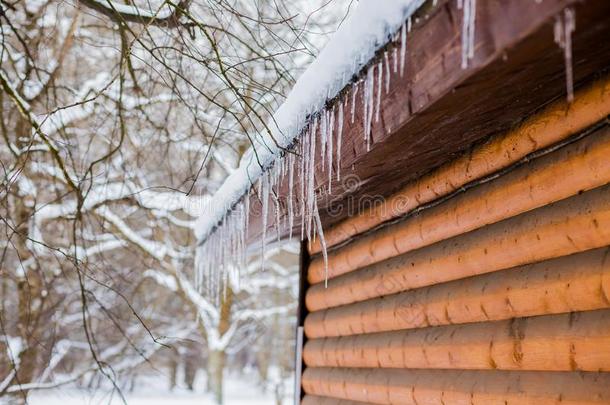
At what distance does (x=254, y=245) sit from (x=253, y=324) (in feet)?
47.1

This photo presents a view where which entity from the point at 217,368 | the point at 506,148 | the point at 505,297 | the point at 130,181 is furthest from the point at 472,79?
the point at 217,368

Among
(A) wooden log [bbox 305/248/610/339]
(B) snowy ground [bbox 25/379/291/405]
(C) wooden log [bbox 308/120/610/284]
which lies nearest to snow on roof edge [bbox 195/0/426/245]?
(C) wooden log [bbox 308/120/610/284]

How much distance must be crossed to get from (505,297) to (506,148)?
0.63 metres

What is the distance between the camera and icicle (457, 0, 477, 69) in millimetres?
1685

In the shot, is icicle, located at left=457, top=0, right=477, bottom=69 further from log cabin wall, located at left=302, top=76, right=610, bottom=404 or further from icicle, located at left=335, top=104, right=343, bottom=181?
icicle, located at left=335, top=104, right=343, bottom=181

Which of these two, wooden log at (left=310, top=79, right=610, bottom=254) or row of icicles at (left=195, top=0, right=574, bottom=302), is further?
wooden log at (left=310, top=79, right=610, bottom=254)

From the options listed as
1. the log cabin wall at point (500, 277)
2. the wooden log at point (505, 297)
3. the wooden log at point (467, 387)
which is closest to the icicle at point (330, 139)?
the log cabin wall at point (500, 277)

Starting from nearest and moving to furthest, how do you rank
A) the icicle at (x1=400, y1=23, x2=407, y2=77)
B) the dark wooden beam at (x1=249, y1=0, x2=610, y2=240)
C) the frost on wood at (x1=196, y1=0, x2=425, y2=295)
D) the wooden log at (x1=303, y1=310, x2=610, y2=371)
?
1. the dark wooden beam at (x1=249, y1=0, x2=610, y2=240)
2. the icicle at (x1=400, y1=23, x2=407, y2=77)
3. the frost on wood at (x1=196, y1=0, x2=425, y2=295)
4. the wooden log at (x1=303, y1=310, x2=610, y2=371)

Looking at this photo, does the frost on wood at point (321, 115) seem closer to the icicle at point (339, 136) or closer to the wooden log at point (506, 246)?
the icicle at point (339, 136)

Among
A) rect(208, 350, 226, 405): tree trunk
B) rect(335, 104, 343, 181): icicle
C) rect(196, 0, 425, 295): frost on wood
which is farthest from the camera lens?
rect(208, 350, 226, 405): tree trunk

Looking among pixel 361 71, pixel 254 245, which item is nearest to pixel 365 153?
pixel 361 71

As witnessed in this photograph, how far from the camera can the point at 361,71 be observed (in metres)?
2.35

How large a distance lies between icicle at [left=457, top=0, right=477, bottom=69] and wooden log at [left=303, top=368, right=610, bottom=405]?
120 centimetres

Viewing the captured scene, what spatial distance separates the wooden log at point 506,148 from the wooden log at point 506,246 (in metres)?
0.25
